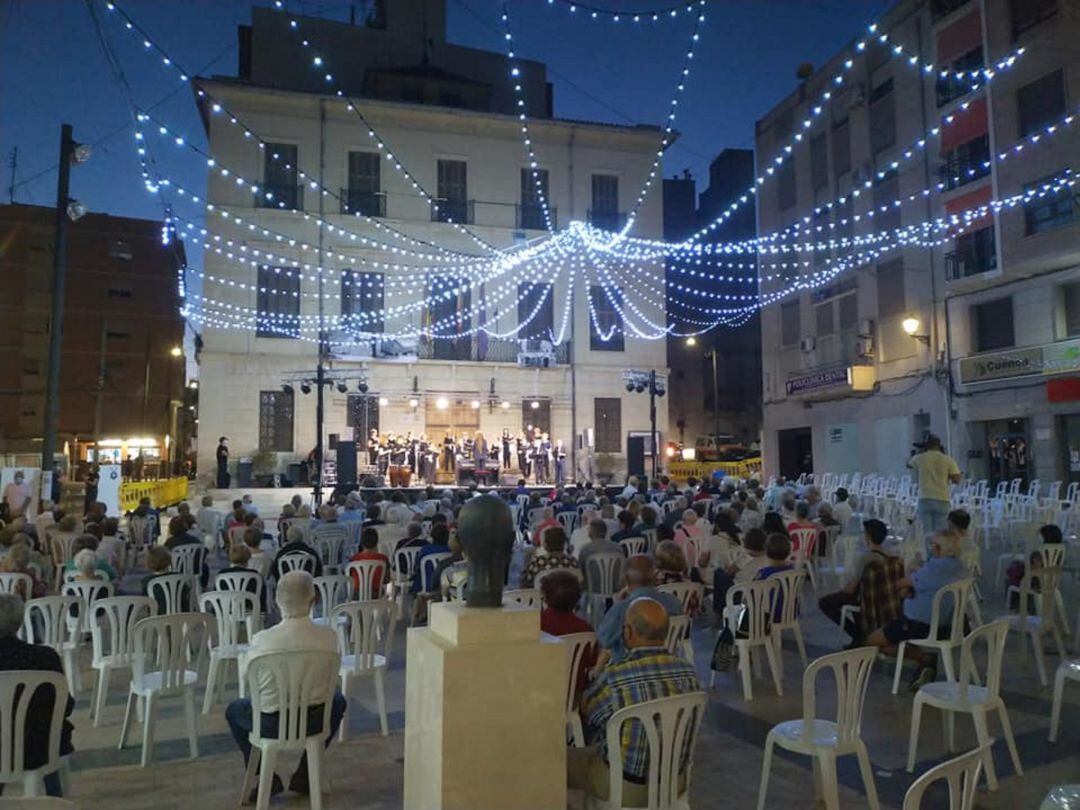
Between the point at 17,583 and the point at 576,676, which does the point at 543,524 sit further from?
the point at 17,583

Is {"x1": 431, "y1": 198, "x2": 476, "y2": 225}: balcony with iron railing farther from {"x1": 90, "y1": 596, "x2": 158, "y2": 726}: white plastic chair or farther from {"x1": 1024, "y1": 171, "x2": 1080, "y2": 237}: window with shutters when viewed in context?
{"x1": 90, "y1": 596, "x2": 158, "y2": 726}: white plastic chair

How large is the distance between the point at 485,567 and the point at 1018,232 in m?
16.4

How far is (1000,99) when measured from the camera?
1527cm

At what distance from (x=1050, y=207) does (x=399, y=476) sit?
15319 mm

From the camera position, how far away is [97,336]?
98.8 feet

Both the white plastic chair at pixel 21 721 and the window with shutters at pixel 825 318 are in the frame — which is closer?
the white plastic chair at pixel 21 721

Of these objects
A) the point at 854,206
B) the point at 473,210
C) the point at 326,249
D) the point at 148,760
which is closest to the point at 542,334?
the point at 473,210

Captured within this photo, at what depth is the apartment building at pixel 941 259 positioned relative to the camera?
47.8ft

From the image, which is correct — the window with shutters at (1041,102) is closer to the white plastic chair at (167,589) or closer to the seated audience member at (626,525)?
the seated audience member at (626,525)

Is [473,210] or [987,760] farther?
[473,210]

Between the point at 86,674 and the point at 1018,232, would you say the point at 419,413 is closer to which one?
the point at 1018,232

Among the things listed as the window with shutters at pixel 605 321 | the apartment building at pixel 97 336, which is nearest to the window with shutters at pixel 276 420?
the apartment building at pixel 97 336

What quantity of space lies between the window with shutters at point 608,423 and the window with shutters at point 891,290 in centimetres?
837

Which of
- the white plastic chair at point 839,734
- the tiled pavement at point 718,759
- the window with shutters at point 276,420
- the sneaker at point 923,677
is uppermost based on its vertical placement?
the window with shutters at point 276,420
